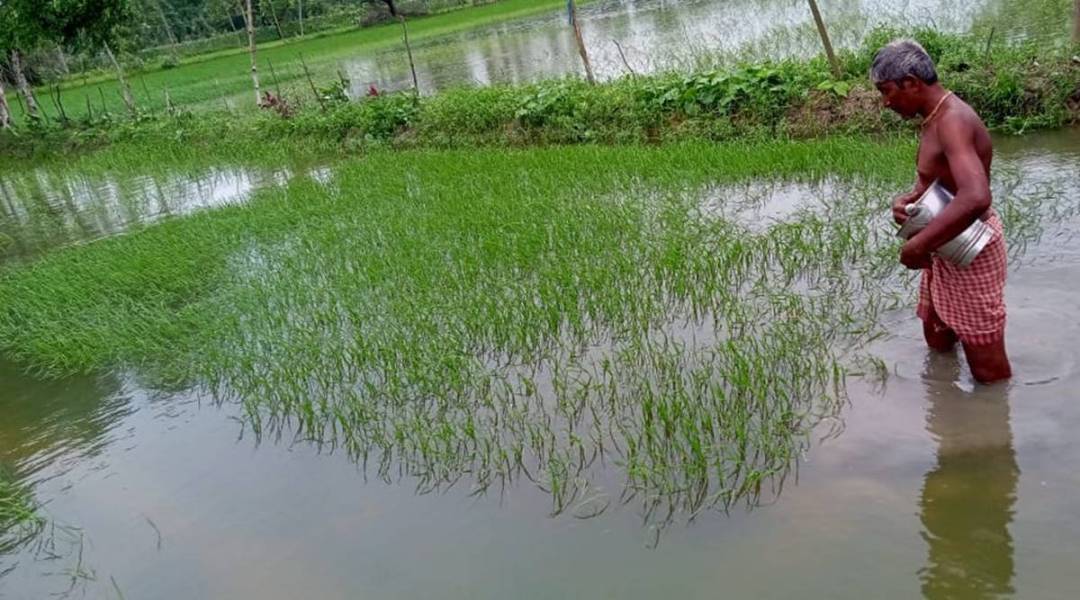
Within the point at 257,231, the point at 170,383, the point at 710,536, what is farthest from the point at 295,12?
the point at 710,536

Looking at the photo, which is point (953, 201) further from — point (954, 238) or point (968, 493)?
point (968, 493)

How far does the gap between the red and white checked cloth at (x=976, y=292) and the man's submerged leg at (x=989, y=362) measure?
4 cm

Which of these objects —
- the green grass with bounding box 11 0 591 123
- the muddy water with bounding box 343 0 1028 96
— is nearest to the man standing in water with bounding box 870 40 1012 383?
the muddy water with bounding box 343 0 1028 96

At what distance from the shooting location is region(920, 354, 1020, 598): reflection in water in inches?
92.1

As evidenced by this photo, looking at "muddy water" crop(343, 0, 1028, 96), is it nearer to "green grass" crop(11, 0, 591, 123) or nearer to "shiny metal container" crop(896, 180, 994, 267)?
"green grass" crop(11, 0, 591, 123)

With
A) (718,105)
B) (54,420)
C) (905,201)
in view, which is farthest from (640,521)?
(718,105)

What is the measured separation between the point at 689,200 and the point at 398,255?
7.20 feet

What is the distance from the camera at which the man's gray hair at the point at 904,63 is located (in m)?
2.76

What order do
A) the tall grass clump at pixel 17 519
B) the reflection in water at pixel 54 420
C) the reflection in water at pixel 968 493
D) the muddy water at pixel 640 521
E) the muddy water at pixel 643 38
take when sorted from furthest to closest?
the muddy water at pixel 643 38 → the reflection in water at pixel 54 420 → the tall grass clump at pixel 17 519 → the muddy water at pixel 640 521 → the reflection in water at pixel 968 493

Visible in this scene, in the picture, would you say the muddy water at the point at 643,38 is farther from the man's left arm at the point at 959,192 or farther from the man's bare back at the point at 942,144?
the man's left arm at the point at 959,192

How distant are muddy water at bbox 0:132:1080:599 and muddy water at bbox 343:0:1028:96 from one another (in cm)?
814

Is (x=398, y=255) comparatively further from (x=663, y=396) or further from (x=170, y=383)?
(x=663, y=396)

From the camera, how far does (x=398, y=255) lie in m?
5.80

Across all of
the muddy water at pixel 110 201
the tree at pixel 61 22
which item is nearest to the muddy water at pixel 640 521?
the muddy water at pixel 110 201
